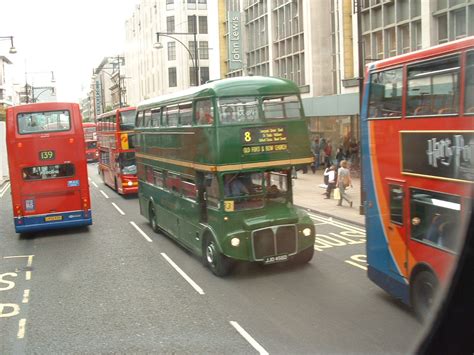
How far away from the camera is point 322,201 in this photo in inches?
759

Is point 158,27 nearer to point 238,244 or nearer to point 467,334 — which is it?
point 238,244

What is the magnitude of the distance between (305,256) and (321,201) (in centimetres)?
905

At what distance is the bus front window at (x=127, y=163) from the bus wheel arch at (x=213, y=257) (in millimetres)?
13826

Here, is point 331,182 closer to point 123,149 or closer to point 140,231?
point 140,231

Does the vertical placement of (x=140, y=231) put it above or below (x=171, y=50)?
below

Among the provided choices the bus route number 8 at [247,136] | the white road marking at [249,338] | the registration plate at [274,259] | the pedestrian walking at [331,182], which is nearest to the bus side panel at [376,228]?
the white road marking at [249,338]

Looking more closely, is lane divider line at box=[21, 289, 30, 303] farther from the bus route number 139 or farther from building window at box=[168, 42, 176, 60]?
building window at box=[168, 42, 176, 60]

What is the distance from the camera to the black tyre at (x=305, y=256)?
1035 centimetres

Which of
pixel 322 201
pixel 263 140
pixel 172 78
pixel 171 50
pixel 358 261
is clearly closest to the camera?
pixel 263 140

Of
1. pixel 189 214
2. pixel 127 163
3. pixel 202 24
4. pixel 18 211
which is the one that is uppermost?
pixel 202 24

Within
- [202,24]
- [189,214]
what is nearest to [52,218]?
[189,214]

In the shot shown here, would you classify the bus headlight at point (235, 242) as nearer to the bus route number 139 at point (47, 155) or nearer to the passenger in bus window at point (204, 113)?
the passenger in bus window at point (204, 113)

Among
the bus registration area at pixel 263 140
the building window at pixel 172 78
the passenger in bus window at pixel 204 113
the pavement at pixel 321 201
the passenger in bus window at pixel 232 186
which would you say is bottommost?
the pavement at pixel 321 201

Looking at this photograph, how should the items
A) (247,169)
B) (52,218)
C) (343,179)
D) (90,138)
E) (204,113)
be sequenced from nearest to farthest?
(247,169) < (204,113) < (52,218) < (343,179) < (90,138)
